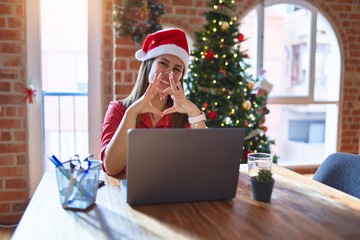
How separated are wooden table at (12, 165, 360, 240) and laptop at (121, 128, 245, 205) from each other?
0.04 meters

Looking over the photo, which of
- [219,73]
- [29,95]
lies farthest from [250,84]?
[29,95]

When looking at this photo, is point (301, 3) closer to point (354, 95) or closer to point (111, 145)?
point (354, 95)

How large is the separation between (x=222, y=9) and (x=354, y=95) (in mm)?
1837

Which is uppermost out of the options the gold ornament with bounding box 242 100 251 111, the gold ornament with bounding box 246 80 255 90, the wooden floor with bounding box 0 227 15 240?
the gold ornament with bounding box 246 80 255 90

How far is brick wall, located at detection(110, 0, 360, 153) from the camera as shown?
301 cm

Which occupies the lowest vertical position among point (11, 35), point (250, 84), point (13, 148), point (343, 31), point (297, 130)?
point (297, 130)

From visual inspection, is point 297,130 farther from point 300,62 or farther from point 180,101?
point 180,101

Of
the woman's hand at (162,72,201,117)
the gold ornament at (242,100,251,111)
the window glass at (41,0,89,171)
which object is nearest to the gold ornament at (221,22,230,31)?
the gold ornament at (242,100,251,111)

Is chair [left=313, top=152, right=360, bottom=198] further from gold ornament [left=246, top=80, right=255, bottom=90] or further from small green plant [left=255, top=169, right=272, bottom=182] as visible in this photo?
gold ornament [left=246, top=80, right=255, bottom=90]

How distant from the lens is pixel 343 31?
350 centimetres

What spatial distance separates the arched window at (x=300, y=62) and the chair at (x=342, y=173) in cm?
178

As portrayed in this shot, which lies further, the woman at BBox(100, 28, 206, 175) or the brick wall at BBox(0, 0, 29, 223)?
the brick wall at BBox(0, 0, 29, 223)

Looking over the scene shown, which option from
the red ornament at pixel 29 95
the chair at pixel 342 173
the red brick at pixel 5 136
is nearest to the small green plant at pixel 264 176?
the chair at pixel 342 173

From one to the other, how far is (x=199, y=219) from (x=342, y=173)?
0.86 meters
